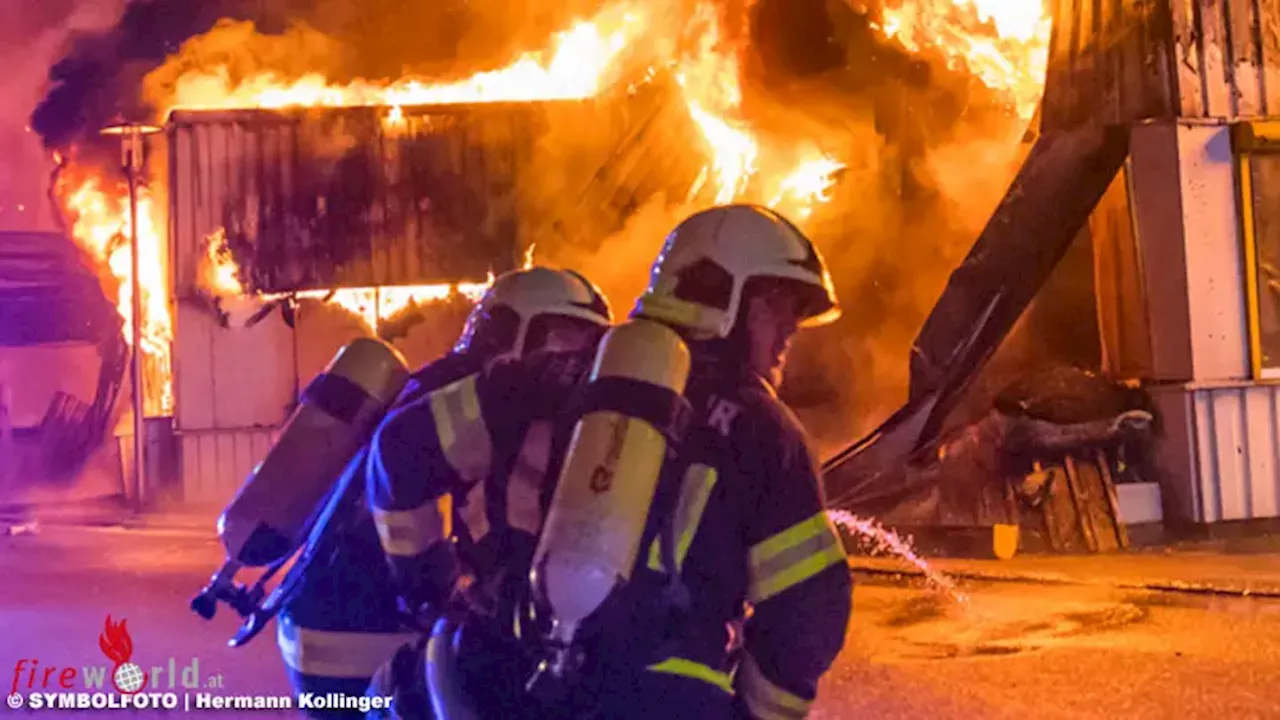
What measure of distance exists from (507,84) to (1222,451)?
1160 centimetres

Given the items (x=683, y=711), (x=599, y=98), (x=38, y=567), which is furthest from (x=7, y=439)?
(x=683, y=711)

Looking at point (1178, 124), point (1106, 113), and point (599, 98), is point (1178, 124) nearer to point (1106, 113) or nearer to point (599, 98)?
point (1106, 113)

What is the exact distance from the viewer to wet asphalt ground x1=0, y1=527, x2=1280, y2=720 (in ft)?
16.0

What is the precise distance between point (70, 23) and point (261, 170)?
26.0 ft

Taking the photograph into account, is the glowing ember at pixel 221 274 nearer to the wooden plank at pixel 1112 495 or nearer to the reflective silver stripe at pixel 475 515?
the wooden plank at pixel 1112 495

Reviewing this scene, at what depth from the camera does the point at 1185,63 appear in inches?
361

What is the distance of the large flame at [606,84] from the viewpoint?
12445mm

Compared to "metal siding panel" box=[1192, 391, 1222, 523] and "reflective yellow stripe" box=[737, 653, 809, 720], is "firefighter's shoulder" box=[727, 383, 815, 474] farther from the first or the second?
"metal siding panel" box=[1192, 391, 1222, 523]

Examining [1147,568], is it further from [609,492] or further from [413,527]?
[609,492]

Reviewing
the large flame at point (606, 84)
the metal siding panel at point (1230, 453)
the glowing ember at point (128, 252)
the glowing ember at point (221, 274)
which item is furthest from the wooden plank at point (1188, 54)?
the glowing ember at point (128, 252)

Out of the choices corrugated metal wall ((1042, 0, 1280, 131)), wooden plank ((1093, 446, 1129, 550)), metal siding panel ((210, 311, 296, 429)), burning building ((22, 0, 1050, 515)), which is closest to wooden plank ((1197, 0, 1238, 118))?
corrugated metal wall ((1042, 0, 1280, 131))

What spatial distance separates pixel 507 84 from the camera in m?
16.9

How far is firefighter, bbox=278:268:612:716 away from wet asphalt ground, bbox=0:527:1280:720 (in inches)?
89.5

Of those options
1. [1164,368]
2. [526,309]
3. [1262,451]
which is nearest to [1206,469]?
[1262,451]
